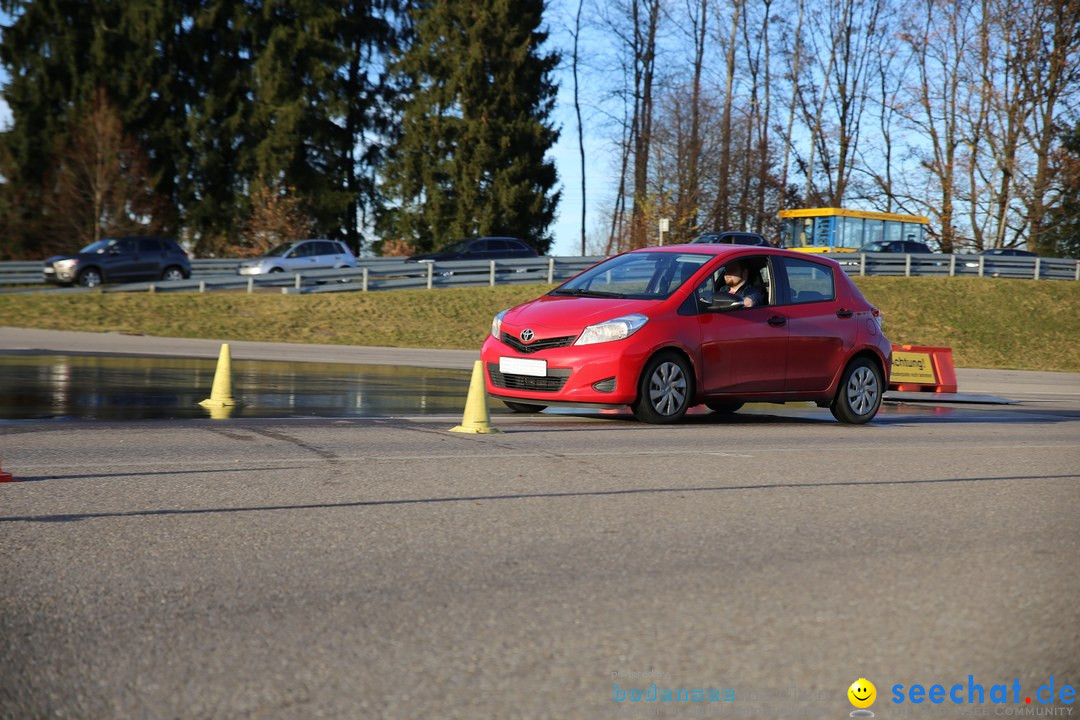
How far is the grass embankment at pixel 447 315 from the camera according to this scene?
30.6 meters

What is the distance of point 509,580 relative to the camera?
5.15 metres

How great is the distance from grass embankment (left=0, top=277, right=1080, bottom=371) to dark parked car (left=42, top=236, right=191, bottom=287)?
16.9 feet

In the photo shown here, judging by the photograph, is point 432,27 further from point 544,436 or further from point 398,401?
point 544,436

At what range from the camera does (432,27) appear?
5512 centimetres

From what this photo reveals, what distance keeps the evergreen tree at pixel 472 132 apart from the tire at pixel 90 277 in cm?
1853

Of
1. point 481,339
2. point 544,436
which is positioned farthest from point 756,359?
point 481,339

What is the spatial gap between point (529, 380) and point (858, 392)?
3.80 metres

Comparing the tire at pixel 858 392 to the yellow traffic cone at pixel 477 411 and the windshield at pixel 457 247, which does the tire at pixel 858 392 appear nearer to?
the yellow traffic cone at pixel 477 411

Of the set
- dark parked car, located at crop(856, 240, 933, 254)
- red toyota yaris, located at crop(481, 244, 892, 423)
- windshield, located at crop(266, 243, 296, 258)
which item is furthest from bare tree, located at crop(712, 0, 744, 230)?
red toyota yaris, located at crop(481, 244, 892, 423)

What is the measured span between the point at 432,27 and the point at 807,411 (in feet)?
141

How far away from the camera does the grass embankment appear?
30.6 metres

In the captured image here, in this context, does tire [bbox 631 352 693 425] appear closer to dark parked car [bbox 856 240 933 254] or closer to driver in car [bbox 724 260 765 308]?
driver in car [bbox 724 260 765 308]

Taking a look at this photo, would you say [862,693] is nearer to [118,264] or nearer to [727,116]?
[118,264]

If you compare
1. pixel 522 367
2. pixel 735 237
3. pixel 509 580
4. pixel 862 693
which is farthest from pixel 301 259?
pixel 862 693
